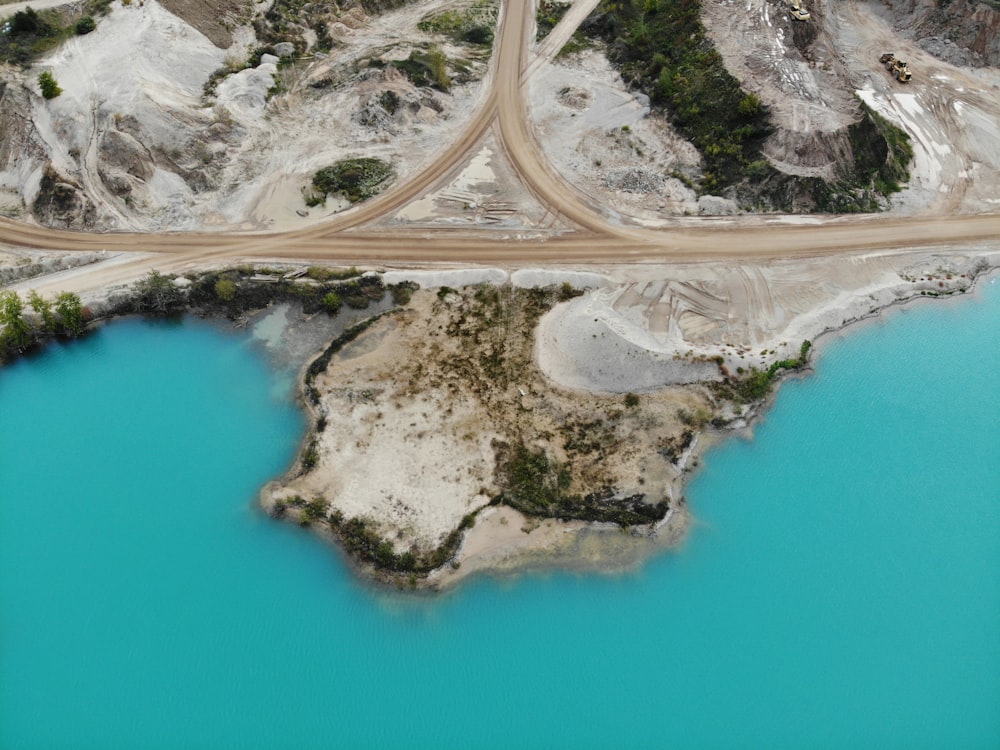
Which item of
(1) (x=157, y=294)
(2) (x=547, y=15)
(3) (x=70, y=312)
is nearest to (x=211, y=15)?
→ (1) (x=157, y=294)

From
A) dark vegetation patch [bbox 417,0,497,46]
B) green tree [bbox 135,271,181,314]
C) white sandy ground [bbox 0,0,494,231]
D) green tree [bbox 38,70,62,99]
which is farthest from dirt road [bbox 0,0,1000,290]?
dark vegetation patch [bbox 417,0,497,46]

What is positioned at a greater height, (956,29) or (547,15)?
(547,15)

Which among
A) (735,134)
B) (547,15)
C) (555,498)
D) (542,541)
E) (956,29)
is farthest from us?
(547,15)

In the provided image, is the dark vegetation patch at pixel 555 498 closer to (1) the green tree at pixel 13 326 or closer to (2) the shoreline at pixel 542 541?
(2) the shoreline at pixel 542 541

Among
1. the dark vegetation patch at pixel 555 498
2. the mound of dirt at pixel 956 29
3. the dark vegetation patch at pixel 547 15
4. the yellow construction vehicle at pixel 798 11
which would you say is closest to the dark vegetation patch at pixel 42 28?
the dark vegetation patch at pixel 547 15

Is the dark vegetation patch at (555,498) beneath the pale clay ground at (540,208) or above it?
beneath

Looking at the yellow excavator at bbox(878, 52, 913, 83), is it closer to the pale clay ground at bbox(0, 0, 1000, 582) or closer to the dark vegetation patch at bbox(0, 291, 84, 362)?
the pale clay ground at bbox(0, 0, 1000, 582)

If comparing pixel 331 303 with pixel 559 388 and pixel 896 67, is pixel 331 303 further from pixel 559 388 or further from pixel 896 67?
pixel 896 67
